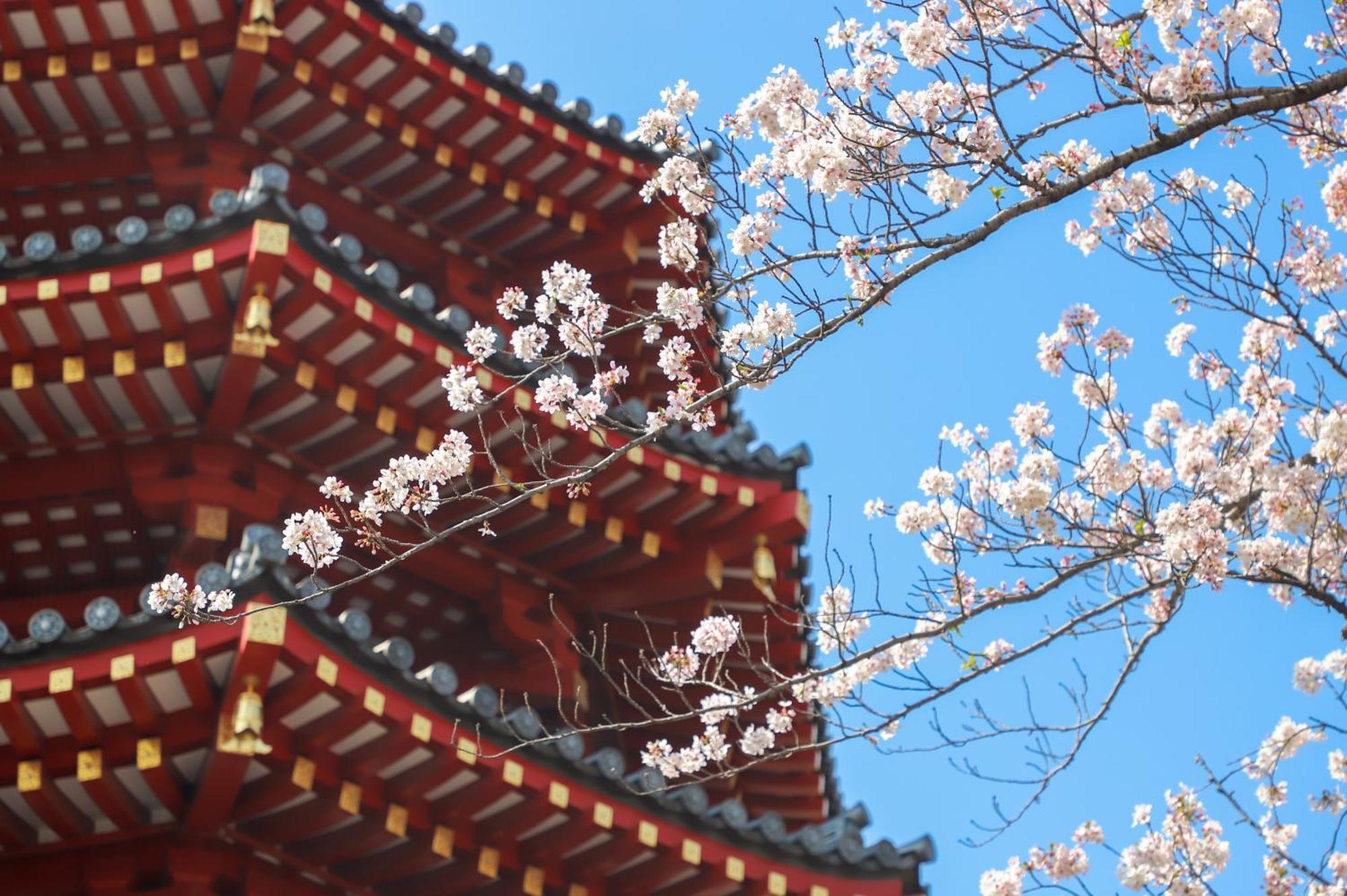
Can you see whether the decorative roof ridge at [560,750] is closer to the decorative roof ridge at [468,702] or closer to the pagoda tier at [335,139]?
the decorative roof ridge at [468,702]

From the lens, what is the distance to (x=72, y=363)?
30.2 feet

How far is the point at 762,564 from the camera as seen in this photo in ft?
34.3

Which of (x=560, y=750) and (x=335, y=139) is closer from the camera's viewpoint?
(x=560, y=750)

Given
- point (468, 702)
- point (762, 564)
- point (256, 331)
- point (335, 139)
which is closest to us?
point (468, 702)

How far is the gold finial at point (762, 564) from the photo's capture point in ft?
34.3

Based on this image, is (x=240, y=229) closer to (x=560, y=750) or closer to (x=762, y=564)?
(x=560, y=750)

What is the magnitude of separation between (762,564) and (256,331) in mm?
3666

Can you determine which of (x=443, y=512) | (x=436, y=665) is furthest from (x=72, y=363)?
(x=436, y=665)

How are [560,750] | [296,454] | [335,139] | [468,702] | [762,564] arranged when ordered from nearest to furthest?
[468,702]
[560,750]
[296,454]
[762,564]
[335,139]

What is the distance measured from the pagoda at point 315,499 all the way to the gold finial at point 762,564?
29 millimetres

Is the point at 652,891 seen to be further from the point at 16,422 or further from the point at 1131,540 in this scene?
the point at 16,422

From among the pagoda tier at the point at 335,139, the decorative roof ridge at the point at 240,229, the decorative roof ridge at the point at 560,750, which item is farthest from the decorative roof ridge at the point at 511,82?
the decorative roof ridge at the point at 560,750

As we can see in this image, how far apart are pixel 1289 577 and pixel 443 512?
559 cm

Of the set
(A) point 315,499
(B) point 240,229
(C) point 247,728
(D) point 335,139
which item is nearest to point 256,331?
(B) point 240,229
